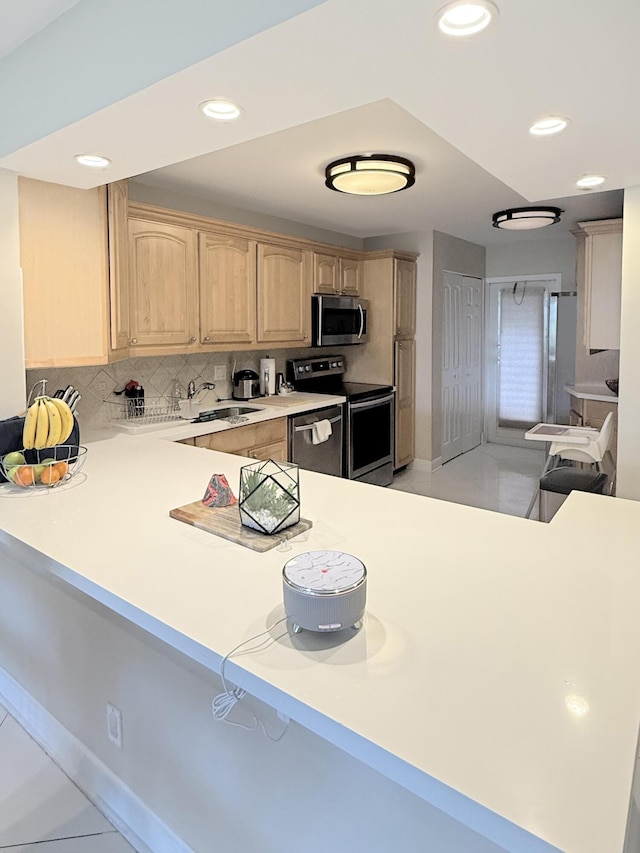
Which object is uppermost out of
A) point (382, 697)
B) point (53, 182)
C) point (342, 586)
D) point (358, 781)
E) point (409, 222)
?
point (409, 222)

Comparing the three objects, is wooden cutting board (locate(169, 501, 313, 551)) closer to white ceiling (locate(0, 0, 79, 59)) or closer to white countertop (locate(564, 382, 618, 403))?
white ceiling (locate(0, 0, 79, 59))

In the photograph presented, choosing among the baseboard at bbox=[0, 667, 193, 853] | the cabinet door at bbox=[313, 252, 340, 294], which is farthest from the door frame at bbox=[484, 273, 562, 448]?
the baseboard at bbox=[0, 667, 193, 853]

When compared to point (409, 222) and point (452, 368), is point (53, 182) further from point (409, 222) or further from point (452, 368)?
point (452, 368)

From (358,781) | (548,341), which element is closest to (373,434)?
(548,341)

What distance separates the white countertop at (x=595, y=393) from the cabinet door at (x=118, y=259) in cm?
363

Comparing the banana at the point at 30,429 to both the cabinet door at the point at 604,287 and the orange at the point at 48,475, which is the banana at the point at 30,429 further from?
the cabinet door at the point at 604,287

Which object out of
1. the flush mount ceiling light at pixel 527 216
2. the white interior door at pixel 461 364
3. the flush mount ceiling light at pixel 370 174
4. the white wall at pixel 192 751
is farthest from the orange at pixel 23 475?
the white interior door at pixel 461 364

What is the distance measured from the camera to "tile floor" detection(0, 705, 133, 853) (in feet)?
5.48

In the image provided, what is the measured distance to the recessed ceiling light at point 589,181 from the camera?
6.73ft

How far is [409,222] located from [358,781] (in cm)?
458

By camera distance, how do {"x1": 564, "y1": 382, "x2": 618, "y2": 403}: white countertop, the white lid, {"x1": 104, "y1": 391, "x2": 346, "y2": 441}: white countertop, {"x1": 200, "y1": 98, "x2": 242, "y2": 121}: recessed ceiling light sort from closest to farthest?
the white lid, {"x1": 200, "y1": 98, "x2": 242, "y2": 121}: recessed ceiling light, {"x1": 104, "y1": 391, "x2": 346, "y2": 441}: white countertop, {"x1": 564, "y1": 382, "x2": 618, "y2": 403}: white countertop

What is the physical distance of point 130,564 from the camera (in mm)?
1299

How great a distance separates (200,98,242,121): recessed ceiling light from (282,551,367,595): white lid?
121 cm

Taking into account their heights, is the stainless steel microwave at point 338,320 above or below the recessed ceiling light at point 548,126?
below
